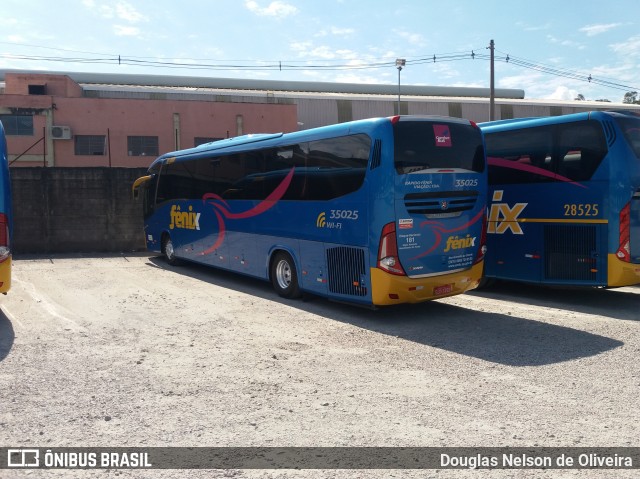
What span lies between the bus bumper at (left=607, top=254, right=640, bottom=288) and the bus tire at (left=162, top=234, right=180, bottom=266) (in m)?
10.9

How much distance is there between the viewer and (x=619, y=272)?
9.65 metres

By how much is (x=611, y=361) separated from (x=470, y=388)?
2.06 meters

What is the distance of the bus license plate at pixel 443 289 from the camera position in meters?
9.05

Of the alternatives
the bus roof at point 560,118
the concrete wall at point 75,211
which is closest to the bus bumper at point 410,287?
the bus roof at point 560,118

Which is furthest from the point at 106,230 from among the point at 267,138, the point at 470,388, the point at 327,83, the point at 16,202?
the point at 327,83

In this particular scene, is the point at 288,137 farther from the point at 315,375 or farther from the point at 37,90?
the point at 37,90

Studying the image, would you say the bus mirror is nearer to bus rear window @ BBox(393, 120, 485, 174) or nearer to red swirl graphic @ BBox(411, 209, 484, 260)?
bus rear window @ BBox(393, 120, 485, 174)

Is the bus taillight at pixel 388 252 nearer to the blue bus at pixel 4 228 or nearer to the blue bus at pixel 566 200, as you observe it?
the blue bus at pixel 566 200

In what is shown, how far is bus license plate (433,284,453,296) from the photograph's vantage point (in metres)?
9.05

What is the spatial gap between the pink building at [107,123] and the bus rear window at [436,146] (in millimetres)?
23316

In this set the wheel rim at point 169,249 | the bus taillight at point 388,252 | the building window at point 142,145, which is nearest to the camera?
the bus taillight at point 388,252

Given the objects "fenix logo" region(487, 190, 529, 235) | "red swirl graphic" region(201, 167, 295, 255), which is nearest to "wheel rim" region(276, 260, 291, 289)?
"red swirl graphic" region(201, 167, 295, 255)

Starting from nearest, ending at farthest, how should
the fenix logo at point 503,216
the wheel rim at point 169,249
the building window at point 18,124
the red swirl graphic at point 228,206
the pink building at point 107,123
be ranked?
the red swirl graphic at point 228,206, the fenix logo at point 503,216, the wheel rim at point 169,249, the building window at point 18,124, the pink building at point 107,123

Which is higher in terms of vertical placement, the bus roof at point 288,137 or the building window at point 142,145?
the building window at point 142,145
